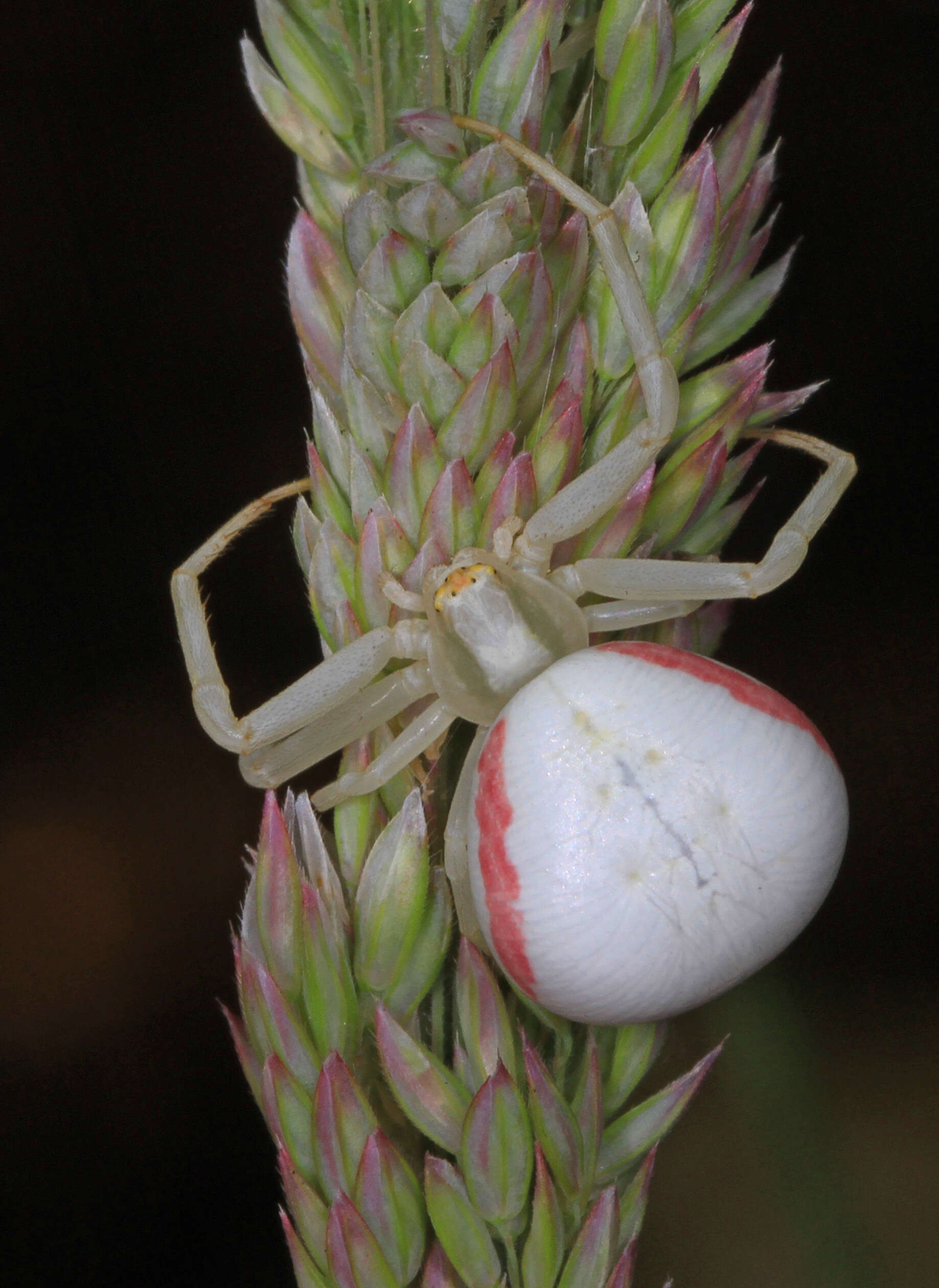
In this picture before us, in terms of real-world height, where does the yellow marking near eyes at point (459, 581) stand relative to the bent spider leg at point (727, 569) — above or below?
above

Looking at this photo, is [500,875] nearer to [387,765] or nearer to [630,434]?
[387,765]

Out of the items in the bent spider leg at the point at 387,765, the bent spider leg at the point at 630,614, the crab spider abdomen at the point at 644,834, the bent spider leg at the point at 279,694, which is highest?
the bent spider leg at the point at 279,694

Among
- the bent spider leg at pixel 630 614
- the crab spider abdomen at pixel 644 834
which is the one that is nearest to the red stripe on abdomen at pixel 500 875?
the crab spider abdomen at pixel 644 834

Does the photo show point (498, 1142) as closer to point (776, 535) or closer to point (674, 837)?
point (674, 837)

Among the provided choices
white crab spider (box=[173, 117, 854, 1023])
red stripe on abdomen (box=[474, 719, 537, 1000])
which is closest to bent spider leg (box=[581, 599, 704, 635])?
white crab spider (box=[173, 117, 854, 1023])

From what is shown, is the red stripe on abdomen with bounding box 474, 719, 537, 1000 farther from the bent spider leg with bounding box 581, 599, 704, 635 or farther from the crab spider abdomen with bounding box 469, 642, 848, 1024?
the bent spider leg with bounding box 581, 599, 704, 635

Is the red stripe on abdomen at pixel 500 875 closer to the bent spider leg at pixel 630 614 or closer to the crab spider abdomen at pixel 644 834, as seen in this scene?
the crab spider abdomen at pixel 644 834
